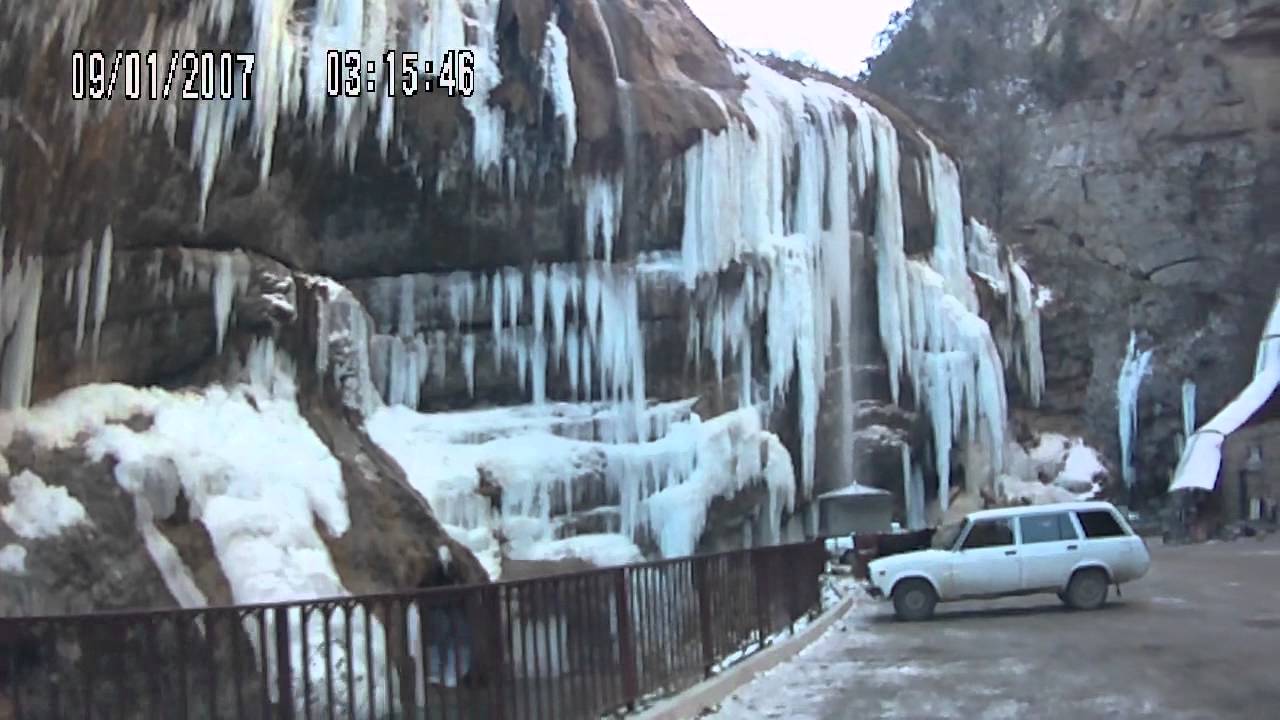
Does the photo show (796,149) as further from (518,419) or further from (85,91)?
(85,91)

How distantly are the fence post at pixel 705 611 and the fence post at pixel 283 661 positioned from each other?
4.92 metres

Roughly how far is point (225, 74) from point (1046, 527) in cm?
1290

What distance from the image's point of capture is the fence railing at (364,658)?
7551 millimetres

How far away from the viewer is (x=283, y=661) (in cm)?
750

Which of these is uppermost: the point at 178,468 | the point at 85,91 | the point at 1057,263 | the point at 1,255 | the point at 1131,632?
the point at 1057,263

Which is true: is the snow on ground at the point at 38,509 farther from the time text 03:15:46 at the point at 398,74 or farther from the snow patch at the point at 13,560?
the time text 03:15:46 at the point at 398,74

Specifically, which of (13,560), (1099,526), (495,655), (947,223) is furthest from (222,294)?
(947,223)

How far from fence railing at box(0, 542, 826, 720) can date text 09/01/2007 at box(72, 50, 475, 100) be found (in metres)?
6.66

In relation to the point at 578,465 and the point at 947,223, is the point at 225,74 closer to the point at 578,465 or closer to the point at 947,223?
the point at 578,465

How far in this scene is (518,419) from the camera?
1117 inches

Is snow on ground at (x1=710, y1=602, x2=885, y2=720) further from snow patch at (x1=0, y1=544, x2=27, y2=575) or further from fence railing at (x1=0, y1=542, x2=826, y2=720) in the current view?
snow patch at (x1=0, y1=544, x2=27, y2=575)

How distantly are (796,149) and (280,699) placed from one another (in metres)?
26.2

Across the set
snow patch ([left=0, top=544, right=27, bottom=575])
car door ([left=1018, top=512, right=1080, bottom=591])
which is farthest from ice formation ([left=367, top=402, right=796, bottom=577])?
snow patch ([left=0, top=544, right=27, bottom=575])

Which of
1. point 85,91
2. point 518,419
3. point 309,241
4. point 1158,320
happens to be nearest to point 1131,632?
point 85,91
